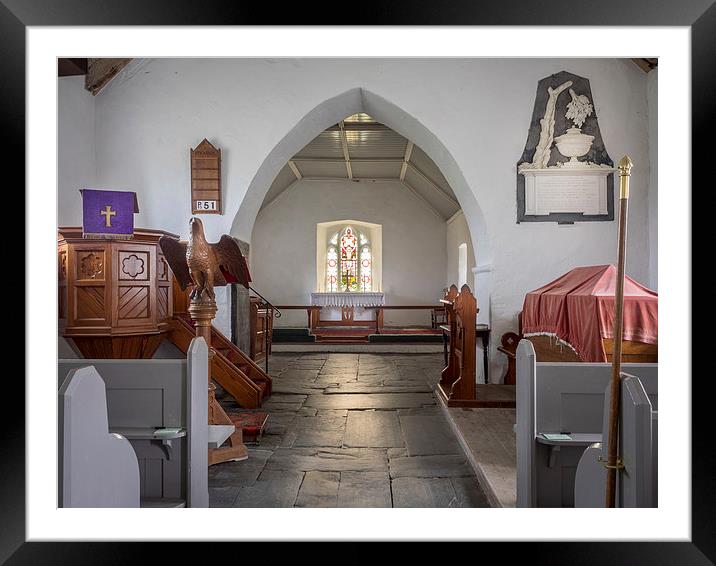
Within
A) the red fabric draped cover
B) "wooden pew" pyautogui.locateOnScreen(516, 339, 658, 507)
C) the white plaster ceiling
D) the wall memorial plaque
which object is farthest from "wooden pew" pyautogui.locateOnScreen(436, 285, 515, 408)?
the white plaster ceiling

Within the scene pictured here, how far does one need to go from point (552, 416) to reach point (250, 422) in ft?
8.39

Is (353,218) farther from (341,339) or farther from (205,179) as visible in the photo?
(205,179)

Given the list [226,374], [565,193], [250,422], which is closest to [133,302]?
[226,374]

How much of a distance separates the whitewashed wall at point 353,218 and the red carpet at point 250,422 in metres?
8.08

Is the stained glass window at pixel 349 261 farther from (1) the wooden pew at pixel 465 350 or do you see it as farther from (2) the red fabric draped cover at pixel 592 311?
(2) the red fabric draped cover at pixel 592 311

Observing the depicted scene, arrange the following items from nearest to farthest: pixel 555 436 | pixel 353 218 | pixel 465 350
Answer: pixel 555 436
pixel 465 350
pixel 353 218

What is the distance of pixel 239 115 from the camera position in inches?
213

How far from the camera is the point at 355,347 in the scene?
29.6 ft

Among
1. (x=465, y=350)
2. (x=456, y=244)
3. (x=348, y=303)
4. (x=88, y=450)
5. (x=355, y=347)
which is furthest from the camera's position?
(x=348, y=303)

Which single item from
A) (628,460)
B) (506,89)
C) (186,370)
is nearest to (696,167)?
(628,460)

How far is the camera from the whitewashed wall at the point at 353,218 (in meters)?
12.3

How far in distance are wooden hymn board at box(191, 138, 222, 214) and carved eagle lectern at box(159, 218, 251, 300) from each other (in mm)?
2426

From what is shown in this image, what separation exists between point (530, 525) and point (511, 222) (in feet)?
15.8
